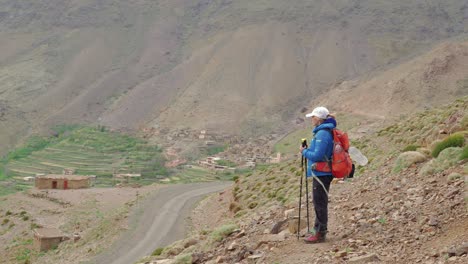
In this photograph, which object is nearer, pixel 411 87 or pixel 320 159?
pixel 320 159

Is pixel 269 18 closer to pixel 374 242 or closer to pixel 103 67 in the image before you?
pixel 103 67

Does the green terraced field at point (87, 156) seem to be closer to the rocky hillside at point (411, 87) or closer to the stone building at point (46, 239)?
the rocky hillside at point (411, 87)

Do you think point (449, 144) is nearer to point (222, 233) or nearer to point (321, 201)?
point (321, 201)

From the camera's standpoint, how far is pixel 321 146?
31.3 ft

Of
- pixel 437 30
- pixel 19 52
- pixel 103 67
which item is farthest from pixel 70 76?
pixel 437 30

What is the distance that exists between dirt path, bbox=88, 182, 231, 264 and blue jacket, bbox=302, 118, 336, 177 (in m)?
15.7

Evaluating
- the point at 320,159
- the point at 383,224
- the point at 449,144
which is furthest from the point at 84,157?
the point at 320,159

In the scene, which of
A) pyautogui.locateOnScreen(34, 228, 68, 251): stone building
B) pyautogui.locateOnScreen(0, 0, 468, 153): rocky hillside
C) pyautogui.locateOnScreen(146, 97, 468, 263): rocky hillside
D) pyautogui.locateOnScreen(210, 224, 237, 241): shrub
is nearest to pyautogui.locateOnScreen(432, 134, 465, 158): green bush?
pyautogui.locateOnScreen(146, 97, 468, 263): rocky hillside

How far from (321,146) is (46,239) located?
948 inches

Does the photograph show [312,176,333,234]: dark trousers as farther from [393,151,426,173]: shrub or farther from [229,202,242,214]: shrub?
[229,202,242,214]: shrub

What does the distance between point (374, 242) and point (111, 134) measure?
7395 centimetres

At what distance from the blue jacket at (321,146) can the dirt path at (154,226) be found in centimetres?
1567

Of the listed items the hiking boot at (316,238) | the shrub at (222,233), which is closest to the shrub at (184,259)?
the shrub at (222,233)

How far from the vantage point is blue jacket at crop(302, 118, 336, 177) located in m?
9.55
